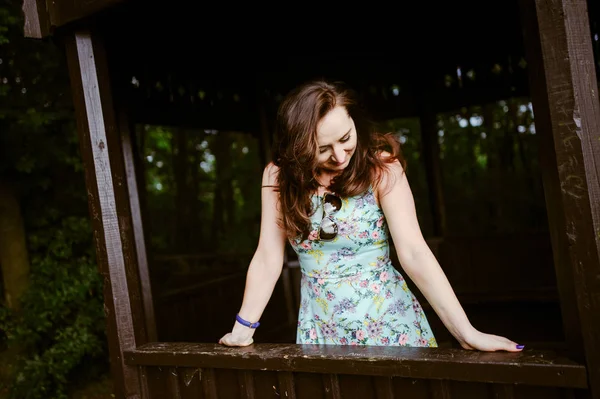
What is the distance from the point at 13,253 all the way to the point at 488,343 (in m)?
4.60

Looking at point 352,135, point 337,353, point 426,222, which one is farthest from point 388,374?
point 426,222

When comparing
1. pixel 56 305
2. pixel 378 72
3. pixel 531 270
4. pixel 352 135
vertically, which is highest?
pixel 378 72

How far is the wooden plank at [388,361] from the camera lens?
1818 mm

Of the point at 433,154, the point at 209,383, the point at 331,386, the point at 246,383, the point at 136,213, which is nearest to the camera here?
the point at 331,386

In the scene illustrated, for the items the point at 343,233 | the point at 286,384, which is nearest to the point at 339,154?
the point at 343,233

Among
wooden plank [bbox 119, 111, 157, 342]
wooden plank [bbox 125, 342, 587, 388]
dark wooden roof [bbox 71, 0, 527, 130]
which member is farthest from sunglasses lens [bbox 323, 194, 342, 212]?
wooden plank [bbox 119, 111, 157, 342]

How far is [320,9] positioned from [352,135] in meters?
2.61

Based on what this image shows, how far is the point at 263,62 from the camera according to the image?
5.39 metres

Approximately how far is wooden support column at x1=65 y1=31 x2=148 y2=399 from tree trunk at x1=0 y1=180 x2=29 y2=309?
2.86m

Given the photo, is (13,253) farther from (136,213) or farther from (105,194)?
(105,194)

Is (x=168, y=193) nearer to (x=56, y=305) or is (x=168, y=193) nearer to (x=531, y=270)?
(x=56, y=305)

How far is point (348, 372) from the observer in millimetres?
2186

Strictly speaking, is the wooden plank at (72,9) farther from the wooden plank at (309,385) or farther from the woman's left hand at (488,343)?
the woman's left hand at (488,343)

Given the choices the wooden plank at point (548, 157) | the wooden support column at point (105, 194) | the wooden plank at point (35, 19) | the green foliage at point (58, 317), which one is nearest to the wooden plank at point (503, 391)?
the wooden plank at point (548, 157)
